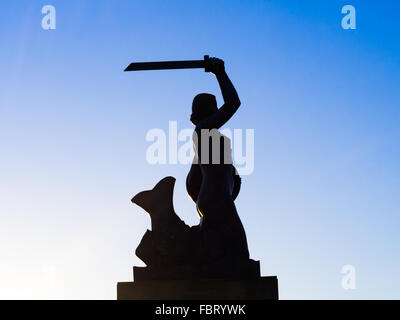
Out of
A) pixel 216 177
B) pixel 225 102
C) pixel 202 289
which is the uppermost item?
pixel 225 102

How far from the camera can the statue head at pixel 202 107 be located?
37.7 ft

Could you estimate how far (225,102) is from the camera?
36.6 feet

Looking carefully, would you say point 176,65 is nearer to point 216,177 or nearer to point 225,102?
point 225,102

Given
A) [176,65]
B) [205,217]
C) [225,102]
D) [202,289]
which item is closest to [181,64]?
[176,65]

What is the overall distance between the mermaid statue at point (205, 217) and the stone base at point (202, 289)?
0.60 ft

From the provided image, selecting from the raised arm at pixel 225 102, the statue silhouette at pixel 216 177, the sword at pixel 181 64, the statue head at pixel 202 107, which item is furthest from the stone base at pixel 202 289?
the sword at pixel 181 64

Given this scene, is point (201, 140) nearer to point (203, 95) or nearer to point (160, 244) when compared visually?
point (203, 95)

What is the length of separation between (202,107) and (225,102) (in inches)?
20.8

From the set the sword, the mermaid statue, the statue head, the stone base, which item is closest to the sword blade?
the sword

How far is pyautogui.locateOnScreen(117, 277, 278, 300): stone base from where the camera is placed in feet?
32.6
